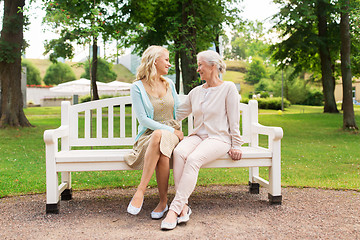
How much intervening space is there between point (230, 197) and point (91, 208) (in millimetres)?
1508

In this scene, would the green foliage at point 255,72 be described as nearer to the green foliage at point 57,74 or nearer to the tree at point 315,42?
the green foliage at point 57,74

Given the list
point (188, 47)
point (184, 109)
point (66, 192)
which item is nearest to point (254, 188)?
point (184, 109)

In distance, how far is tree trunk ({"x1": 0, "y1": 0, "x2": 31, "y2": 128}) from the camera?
1198 cm

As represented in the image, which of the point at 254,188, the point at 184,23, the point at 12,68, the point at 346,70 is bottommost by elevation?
the point at 254,188

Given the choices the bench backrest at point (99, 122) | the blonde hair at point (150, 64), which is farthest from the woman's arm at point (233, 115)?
the blonde hair at point (150, 64)

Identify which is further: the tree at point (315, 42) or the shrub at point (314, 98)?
the shrub at point (314, 98)

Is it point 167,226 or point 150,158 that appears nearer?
point 167,226

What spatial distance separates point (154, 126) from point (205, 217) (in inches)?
38.1

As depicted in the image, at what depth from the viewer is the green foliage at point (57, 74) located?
207ft

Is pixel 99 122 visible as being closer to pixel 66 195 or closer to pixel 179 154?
pixel 66 195

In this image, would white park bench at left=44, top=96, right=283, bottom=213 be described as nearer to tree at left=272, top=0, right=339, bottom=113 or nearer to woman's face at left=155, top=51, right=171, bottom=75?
woman's face at left=155, top=51, right=171, bottom=75

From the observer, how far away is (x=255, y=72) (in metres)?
71.2

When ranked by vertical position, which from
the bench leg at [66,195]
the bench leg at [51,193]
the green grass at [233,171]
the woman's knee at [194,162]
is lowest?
the green grass at [233,171]

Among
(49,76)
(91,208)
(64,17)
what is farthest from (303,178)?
(49,76)
